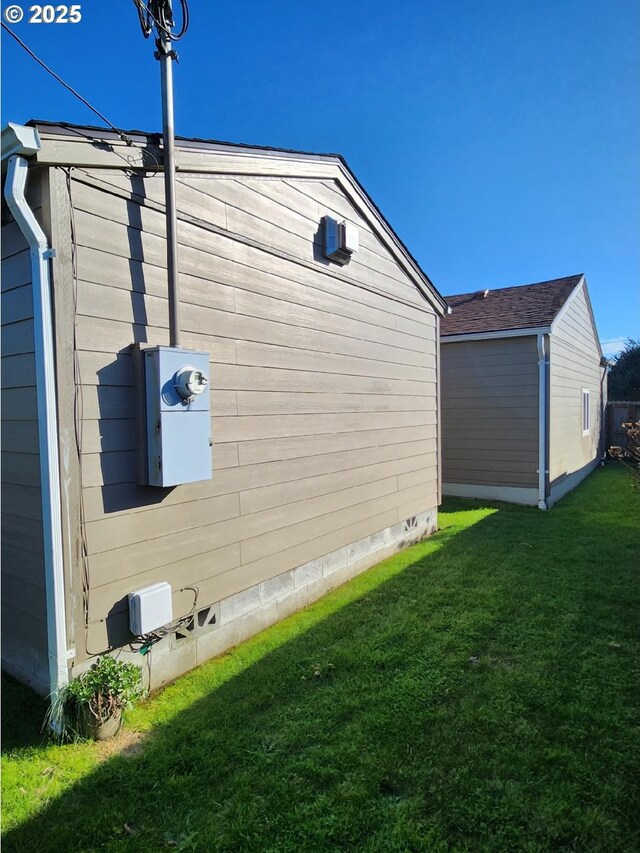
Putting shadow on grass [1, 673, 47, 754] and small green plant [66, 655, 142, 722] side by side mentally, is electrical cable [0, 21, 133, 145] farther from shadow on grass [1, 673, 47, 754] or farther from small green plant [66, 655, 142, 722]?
shadow on grass [1, 673, 47, 754]

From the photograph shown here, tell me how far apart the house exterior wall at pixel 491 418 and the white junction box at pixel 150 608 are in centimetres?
795

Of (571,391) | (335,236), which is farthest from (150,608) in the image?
(571,391)

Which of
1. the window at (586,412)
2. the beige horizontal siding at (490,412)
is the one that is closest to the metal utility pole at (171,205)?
the beige horizontal siding at (490,412)

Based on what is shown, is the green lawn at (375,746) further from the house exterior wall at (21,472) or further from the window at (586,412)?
the window at (586,412)

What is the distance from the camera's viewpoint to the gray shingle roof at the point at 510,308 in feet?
30.9

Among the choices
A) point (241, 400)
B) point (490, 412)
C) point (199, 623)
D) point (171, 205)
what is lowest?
point (199, 623)

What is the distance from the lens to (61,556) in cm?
261

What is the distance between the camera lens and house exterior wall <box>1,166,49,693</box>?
8.83 feet

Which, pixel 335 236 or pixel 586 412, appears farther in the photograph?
pixel 586 412

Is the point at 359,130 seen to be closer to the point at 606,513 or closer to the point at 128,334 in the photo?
the point at 128,334

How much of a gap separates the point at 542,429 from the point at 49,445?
8.69 metres

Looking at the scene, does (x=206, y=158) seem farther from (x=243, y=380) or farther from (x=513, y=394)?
(x=513, y=394)

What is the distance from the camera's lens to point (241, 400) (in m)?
3.79

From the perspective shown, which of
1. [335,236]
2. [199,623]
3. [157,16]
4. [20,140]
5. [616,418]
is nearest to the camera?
[20,140]
